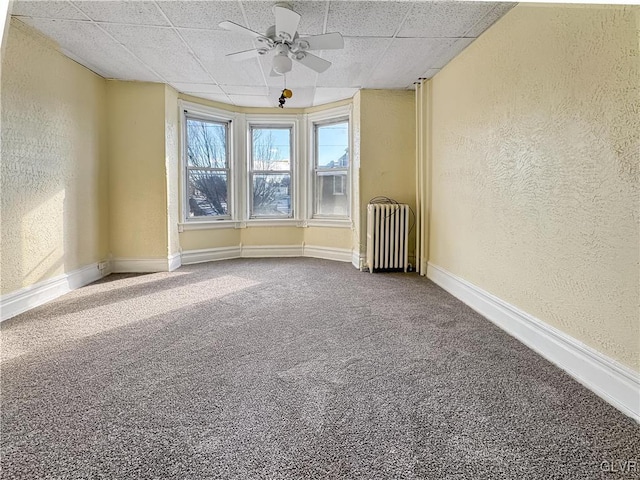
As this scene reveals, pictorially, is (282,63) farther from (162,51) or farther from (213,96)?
(213,96)

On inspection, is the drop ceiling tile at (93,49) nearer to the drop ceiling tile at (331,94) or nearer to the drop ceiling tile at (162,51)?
the drop ceiling tile at (162,51)

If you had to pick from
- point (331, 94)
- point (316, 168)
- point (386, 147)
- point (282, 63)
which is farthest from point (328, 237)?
point (282, 63)

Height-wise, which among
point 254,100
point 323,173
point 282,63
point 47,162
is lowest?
point 47,162

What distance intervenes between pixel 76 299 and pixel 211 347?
1898 millimetres

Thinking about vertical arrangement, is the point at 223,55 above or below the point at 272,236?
above

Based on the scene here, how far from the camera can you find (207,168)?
16.9 ft

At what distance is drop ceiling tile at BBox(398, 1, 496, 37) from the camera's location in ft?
8.17

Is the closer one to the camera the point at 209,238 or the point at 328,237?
the point at 209,238

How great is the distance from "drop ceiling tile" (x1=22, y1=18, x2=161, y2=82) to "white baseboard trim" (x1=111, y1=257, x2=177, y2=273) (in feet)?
7.24

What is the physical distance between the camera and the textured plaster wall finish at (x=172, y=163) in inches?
174

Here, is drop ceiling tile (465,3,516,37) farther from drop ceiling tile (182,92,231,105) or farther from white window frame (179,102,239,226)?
white window frame (179,102,239,226)

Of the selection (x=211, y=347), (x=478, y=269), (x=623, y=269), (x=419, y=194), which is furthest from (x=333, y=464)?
(x=419, y=194)

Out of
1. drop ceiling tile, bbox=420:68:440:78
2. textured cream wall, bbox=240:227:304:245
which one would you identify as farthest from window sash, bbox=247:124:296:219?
drop ceiling tile, bbox=420:68:440:78

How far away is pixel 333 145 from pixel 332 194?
756 mm
